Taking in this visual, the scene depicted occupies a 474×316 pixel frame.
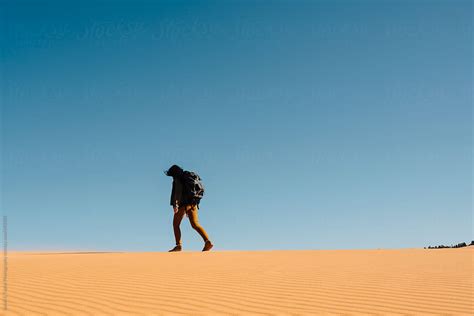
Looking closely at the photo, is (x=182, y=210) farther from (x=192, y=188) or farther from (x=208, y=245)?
(x=208, y=245)

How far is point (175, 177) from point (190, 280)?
22.3ft

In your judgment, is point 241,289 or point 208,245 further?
point 208,245

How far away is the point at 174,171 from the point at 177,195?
0.69 meters

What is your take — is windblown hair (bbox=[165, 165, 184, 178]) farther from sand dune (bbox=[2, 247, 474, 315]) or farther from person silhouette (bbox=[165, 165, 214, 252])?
sand dune (bbox=[2, 247, 474, 315])

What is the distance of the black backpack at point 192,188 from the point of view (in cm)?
1297

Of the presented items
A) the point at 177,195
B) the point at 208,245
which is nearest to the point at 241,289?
the point at 208,245

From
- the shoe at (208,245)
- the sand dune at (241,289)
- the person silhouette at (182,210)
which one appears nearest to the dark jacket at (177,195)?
the person silhouette at (182,210)

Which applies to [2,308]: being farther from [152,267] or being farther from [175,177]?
[175,177]

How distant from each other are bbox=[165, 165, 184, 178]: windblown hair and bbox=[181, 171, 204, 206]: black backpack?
0.43ft

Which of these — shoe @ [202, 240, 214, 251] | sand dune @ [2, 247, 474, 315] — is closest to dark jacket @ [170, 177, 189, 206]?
shoe @ [202, 240, 214, 251]

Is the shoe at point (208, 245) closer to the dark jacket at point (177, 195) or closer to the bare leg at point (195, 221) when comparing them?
the bare leg at point (195, 221)

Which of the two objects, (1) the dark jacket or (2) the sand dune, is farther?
(1) the dark jacket

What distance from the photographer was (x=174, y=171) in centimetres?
1334

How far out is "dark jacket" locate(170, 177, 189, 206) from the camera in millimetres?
12977
